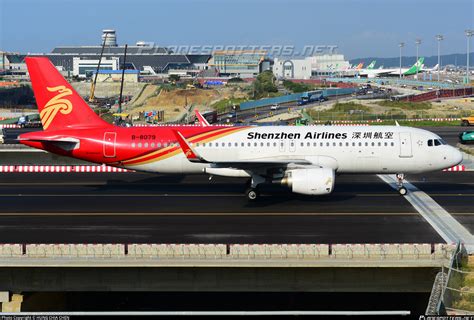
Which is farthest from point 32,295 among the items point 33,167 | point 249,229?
point 33,167

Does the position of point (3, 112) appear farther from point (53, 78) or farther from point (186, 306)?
point (186, 306)

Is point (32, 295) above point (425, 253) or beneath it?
beneath

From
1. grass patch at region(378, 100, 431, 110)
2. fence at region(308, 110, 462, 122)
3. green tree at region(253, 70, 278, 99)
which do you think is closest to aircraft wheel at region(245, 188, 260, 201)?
fence at region(308, 110, 462, 122)

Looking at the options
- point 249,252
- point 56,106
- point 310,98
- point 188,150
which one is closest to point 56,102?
point 56,106

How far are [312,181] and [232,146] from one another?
6677 mm

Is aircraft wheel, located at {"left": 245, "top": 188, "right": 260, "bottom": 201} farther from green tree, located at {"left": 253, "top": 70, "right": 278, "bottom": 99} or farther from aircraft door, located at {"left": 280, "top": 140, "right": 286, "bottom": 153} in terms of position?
green tree, located at {"left": 253, "top": 70, "right": 278, "bottom": 99}

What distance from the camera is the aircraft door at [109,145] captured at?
145 ft

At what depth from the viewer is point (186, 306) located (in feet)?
109

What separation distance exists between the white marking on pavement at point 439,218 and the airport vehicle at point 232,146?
5.35 feet

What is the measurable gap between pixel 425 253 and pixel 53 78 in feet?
89.8

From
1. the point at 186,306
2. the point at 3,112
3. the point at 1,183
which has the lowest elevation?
the point at 186,306

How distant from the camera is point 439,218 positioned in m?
37.2

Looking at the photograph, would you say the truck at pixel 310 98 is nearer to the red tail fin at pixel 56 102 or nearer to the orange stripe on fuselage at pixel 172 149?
the orange stripe on fuselage at pixel 172 149

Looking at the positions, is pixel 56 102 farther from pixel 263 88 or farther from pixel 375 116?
pixel 263 88
